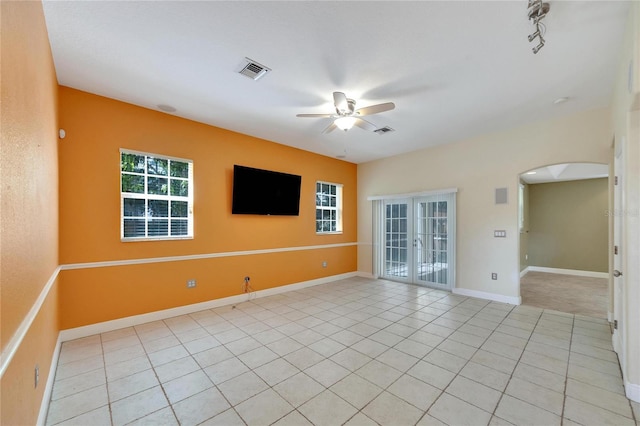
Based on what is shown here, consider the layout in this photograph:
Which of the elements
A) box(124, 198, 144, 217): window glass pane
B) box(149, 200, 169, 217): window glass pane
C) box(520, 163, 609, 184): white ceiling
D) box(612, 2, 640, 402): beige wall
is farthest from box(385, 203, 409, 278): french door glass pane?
box(124, 198, 144, 217): window glass pane

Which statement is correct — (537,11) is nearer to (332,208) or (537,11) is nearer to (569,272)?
(332,208)

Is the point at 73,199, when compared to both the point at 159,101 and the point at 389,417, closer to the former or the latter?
the point at 159,101

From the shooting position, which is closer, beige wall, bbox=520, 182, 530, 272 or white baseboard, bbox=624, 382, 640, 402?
white baseboard, bbox=624, 382, 640, 402

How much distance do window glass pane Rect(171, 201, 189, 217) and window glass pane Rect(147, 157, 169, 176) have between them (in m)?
0.47

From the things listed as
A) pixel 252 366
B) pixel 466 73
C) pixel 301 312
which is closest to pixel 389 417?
pixel 252 366

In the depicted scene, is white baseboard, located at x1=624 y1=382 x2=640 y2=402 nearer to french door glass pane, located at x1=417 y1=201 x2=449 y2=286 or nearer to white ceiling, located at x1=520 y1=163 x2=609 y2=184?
french door glass pane, located at x1=417 y1=201 x2=449 y2=286

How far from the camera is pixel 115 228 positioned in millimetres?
3467

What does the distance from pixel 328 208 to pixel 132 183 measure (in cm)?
399

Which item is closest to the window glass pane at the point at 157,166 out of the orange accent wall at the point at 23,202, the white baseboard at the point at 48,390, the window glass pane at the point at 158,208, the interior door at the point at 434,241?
the window glass pane at the point at 158,208

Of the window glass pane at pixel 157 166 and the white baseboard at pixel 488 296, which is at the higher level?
the window glass pane at pixel 157 166

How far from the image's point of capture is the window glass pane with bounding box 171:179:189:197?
4016mm

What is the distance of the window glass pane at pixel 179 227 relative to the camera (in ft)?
13.2

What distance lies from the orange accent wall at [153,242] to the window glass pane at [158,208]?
40cm

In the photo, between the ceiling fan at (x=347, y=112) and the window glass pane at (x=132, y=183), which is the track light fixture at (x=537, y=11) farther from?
the window glass pane at (x=132, y=183)
